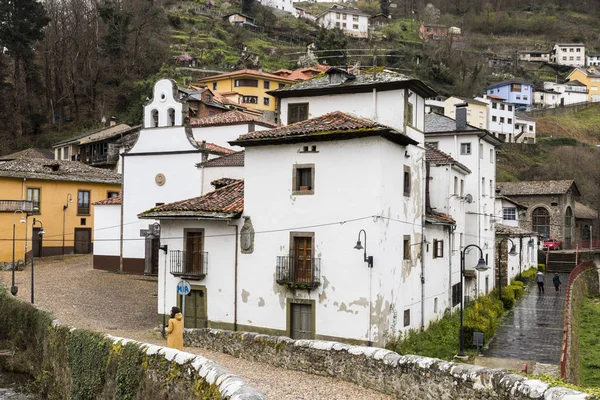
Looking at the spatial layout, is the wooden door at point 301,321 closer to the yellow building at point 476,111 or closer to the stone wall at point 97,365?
the stone wall at point 97,365

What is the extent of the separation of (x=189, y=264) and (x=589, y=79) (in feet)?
419

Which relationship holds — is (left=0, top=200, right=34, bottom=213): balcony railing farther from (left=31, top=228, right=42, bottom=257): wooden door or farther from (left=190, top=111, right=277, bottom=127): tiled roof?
(left=190, top=111, right=277, bottom=127): tiled roof

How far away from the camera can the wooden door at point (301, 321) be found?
22484mm

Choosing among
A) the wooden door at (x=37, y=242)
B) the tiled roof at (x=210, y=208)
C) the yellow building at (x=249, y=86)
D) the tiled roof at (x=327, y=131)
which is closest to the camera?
the tiled roof at (x=327, y=131)

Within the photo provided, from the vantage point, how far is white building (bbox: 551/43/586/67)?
487 ft

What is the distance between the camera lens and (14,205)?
38.9 meters

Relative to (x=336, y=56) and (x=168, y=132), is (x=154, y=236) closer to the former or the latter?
(x=168, y=132)

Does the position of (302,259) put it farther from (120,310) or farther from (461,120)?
(461,120)

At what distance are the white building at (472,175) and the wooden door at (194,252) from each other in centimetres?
1753

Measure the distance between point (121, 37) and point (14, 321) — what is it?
6041cm

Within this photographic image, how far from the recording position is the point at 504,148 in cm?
9225

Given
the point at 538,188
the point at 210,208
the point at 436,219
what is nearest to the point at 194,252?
the point at 210,208

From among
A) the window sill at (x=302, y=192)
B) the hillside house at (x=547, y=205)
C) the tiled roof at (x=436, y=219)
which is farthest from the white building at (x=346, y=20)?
the window sill at (x=302, y=192)

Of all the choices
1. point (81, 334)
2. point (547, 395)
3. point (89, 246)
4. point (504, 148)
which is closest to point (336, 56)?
point (504, 148)
